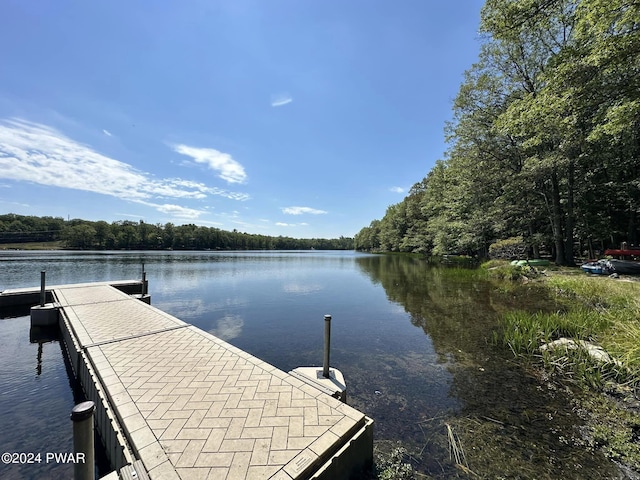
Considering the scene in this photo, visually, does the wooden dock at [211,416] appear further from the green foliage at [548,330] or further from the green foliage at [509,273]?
the green foliage at [509,273]

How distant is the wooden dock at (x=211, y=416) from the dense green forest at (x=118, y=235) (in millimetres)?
84532

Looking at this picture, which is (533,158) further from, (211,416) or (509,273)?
A: (211,416)

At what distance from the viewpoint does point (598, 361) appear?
437 centimetres

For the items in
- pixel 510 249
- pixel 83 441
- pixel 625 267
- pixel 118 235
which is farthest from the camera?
pixel 118 235

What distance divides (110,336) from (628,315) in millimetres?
10051

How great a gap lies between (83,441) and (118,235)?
88648mm

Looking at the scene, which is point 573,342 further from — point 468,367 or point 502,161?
point 502,161

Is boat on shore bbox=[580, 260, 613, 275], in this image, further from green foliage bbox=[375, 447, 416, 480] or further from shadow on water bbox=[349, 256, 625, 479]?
green foliage bbox=[375, 447, 416, 480]

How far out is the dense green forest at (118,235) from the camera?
70.9m

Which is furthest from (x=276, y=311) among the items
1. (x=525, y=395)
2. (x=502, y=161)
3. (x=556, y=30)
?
(x=556, y=30)

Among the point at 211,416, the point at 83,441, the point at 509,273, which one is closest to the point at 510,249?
the point at 509,273

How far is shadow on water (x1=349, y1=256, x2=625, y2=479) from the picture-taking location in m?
2.75

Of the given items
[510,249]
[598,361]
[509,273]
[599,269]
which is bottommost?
[598,361]

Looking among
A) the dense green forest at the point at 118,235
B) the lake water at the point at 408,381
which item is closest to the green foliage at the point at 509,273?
the lake water at the point at 408,381
